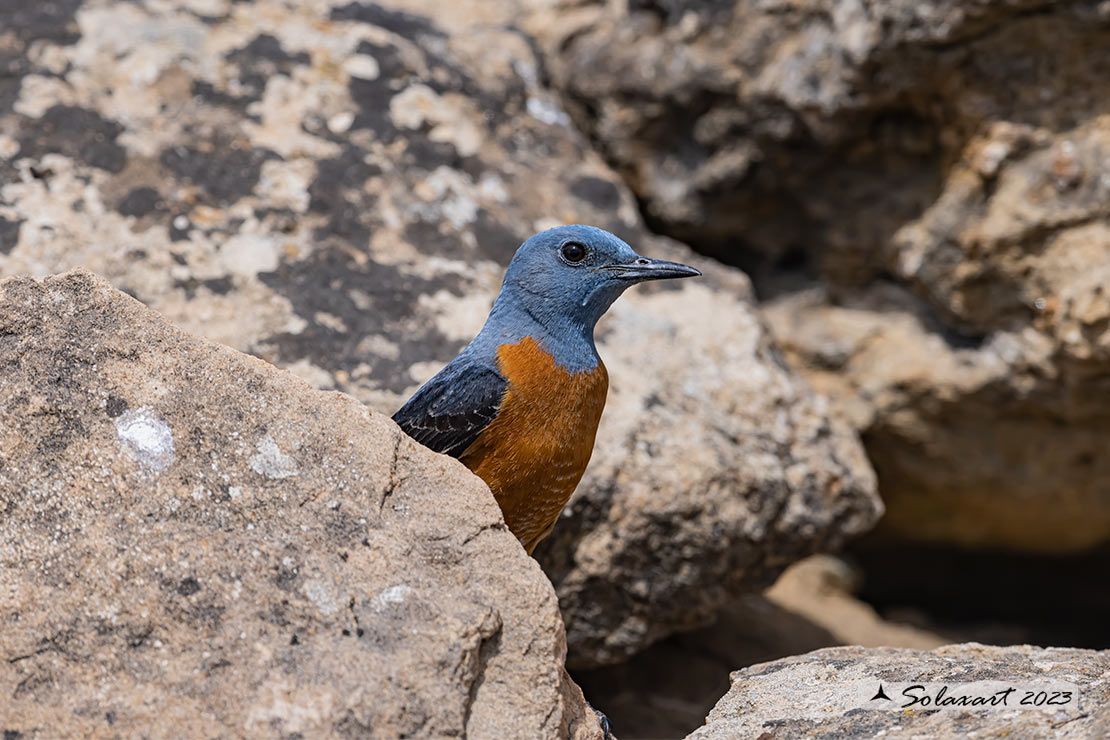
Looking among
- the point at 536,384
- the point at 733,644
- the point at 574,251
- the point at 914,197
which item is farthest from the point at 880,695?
the point at 914,197

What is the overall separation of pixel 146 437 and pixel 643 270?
2.26m

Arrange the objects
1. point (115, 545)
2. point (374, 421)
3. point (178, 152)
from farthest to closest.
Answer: point (178, 152) < point (374, 421) < point (115, 545)

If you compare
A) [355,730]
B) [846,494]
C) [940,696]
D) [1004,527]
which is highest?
[940,696]

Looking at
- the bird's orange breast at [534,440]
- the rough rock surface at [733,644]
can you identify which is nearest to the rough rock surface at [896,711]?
the bird's orange breast at [534,440]

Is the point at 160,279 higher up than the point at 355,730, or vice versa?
the point at 355,730

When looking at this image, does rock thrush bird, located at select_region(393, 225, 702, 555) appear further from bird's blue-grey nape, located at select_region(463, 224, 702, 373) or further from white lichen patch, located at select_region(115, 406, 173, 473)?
white lichen patch, located at select_region(115, 406, 173, 473)

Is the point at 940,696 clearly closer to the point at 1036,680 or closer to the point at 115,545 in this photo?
the point at 1036,680

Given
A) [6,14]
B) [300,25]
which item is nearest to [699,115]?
[300,25]

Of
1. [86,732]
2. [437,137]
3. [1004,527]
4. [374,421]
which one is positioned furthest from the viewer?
[1004,527]

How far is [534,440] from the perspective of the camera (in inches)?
176

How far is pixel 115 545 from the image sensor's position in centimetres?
309

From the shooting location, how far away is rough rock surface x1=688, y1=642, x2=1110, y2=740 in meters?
3.25

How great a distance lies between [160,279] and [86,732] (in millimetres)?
3160

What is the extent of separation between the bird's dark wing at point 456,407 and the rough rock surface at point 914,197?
3130 millimetres
